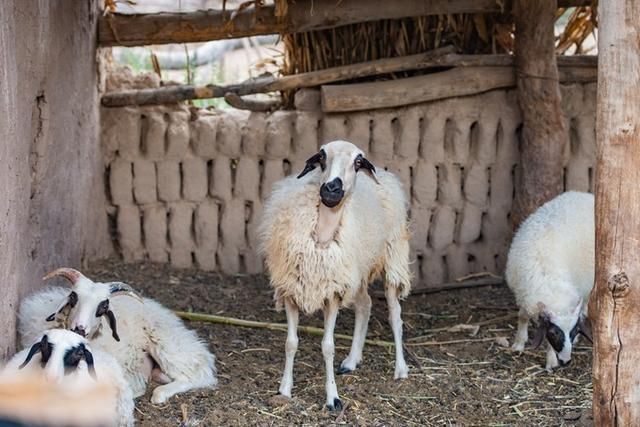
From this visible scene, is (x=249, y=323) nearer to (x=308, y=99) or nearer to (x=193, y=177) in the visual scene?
(x=193, y=177)

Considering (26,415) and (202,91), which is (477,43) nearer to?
(202,91)

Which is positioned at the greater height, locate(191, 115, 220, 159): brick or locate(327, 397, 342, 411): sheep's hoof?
locate(191, 115, 220, 159): brick

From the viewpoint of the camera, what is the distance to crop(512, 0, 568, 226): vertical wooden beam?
908 centimetres

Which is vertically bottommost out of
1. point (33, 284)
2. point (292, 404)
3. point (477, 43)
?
point (292, 404)

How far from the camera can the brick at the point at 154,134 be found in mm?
9312

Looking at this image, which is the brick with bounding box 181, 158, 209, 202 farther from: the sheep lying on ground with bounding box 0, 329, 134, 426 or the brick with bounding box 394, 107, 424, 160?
the sheep lying on ground with bounding box 0, 329, 134, 426

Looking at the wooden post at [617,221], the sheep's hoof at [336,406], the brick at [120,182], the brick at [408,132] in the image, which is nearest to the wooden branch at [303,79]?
the brick at [408,132]

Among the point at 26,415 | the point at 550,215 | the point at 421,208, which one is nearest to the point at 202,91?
the point at 421,208

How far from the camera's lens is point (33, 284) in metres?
7.09

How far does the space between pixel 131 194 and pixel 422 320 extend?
112 inches

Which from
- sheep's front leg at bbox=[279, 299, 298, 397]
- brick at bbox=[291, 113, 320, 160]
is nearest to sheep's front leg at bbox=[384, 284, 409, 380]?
sheep's front leg at bbox=[279, 299, 298, 397]

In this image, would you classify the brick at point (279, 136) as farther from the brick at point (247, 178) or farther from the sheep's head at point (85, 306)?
the sheep's head at point (85, 306)

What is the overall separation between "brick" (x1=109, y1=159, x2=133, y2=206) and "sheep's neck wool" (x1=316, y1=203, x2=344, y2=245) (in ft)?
9.82

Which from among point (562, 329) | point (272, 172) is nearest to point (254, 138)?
point (272, 172)
